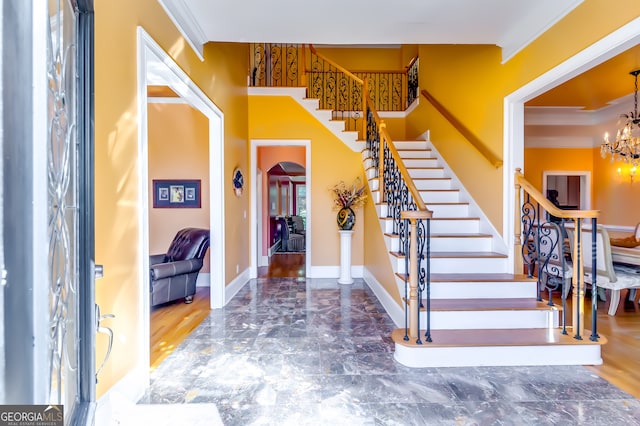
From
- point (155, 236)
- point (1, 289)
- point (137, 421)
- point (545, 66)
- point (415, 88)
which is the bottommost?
point (137, 421)

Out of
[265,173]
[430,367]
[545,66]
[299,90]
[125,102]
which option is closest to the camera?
[125,102]

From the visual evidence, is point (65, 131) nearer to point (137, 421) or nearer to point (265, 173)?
point (137, 421)

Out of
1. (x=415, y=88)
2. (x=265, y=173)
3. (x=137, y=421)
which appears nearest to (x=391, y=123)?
(x=415, y=88)

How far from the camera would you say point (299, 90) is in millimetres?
5645

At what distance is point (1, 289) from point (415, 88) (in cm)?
697

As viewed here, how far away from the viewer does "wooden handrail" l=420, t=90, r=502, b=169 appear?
358cm

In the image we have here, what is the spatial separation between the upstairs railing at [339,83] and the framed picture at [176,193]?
258 centimetres

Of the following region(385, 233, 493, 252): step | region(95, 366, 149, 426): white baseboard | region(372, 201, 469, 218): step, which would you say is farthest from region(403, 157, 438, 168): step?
region(95, 366, 149, 426): white baseboard

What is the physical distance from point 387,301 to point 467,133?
235 centimetres

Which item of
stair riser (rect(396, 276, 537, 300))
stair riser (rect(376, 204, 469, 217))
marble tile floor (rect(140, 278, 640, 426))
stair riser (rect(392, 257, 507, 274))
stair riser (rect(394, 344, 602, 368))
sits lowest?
marble tile floor (rect(140, 278, 640, 426))

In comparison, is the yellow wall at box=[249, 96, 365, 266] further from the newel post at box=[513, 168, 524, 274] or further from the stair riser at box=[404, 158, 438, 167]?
the newel post at box=[513, 168, 524, 274]

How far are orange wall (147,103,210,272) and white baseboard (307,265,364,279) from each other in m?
1.81

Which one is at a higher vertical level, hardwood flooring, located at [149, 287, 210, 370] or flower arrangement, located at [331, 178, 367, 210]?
flower arrangement, located at [331, 178, 367, 210]

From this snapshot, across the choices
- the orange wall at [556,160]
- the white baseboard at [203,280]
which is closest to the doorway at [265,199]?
the white baseboard at [203,280]
